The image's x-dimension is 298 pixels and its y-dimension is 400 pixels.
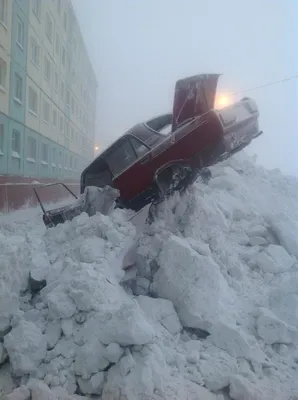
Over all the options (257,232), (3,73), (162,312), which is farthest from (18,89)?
(162,312)

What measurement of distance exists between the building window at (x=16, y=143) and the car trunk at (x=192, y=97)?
9.15m

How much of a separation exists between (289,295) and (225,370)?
1295 millimetres

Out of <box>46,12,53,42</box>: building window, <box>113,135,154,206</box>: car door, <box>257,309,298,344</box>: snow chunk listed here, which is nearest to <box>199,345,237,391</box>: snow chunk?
<box>257,309,298,344</box>: snow chunk

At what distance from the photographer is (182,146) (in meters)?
4.86

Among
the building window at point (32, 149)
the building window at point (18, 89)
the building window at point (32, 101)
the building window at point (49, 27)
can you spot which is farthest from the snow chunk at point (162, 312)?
the building window at point (49, 27)

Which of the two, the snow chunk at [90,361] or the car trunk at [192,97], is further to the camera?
the car trunk at [192,97]

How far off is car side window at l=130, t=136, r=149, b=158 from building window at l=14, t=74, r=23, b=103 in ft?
29.5

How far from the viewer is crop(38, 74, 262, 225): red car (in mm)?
4793

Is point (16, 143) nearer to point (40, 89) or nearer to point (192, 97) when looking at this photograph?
point (40, 89)

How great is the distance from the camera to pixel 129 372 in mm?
2758

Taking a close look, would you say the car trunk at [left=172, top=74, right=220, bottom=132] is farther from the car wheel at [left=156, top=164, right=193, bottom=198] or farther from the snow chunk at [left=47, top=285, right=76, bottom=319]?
the snow chunk at [left=47, top=285, right=76, bottom=319]

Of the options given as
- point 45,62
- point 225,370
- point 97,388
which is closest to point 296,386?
point 225,370

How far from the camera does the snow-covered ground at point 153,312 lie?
282 cm

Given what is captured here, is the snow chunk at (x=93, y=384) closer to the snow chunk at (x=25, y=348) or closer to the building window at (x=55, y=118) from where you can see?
the snow chunk at (x=25, y=348)
